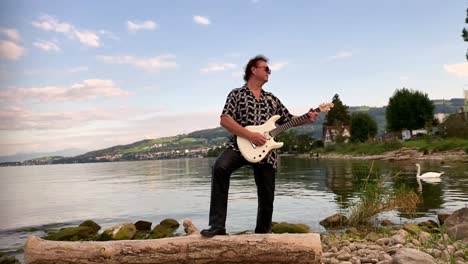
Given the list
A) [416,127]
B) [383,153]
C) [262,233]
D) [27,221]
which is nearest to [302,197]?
[27,221]

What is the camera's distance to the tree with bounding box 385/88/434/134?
263 ft

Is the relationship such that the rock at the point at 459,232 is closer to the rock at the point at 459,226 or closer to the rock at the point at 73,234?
the rock at the point at 459,226

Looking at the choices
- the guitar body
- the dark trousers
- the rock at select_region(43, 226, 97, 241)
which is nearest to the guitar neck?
the guitar body

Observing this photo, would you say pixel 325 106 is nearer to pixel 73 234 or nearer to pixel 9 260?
pixel 9 260

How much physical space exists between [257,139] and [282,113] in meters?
0.84

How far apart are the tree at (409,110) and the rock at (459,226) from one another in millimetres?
72594

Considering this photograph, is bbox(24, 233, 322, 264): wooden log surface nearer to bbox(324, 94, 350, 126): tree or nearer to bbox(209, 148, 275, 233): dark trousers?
bbox(209, 148, 275, 233): dark trousers

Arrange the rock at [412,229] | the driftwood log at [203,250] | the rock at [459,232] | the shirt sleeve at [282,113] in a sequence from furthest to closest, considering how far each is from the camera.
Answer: the rock at [412,229] → the rock at [459,232] → the shirt sleeve at [282,113] → the driftwood log at [203,250]

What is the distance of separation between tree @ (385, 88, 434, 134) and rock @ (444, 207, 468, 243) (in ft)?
238

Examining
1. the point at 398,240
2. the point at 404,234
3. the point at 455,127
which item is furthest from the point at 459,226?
the point at 455,127

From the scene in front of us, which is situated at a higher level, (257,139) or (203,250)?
(257,139)

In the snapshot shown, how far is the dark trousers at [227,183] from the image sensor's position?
6199 mm

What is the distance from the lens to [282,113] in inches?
267

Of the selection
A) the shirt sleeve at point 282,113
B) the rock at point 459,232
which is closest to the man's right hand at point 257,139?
the shirt sleeve at point 282,113
